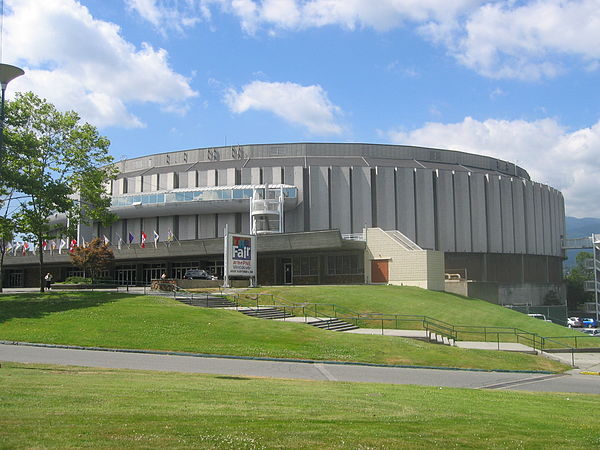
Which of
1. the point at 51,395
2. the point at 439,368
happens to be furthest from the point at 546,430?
the point at 439,368

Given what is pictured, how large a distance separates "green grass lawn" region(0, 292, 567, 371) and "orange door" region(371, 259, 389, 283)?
25438mm

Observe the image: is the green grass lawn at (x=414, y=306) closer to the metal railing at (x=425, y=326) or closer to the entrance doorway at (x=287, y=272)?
the metal railing at (x=425, y=326)

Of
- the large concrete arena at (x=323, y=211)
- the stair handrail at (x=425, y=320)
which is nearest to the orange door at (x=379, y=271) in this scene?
the large concrete arena at (x=323, y=211)

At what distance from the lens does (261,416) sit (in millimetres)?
9086

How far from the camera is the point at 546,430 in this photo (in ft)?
32.1

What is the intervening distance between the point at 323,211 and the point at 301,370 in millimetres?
47209

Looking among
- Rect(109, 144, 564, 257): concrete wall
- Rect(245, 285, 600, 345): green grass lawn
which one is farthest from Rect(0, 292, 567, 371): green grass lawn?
Rect(109, 144, 564, 257): concrete wall

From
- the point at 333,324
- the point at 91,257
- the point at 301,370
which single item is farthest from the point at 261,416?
the point at 91,257

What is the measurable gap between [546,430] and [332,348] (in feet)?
46.1

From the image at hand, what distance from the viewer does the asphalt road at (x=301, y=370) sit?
18047mm

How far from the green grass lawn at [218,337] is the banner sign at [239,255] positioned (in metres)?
12.4

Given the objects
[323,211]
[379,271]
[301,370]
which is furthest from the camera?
[323,211]

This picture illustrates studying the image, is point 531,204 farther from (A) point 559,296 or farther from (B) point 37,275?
(B) point 37,275

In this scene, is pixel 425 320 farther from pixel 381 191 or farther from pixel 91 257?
pixel 381 191
